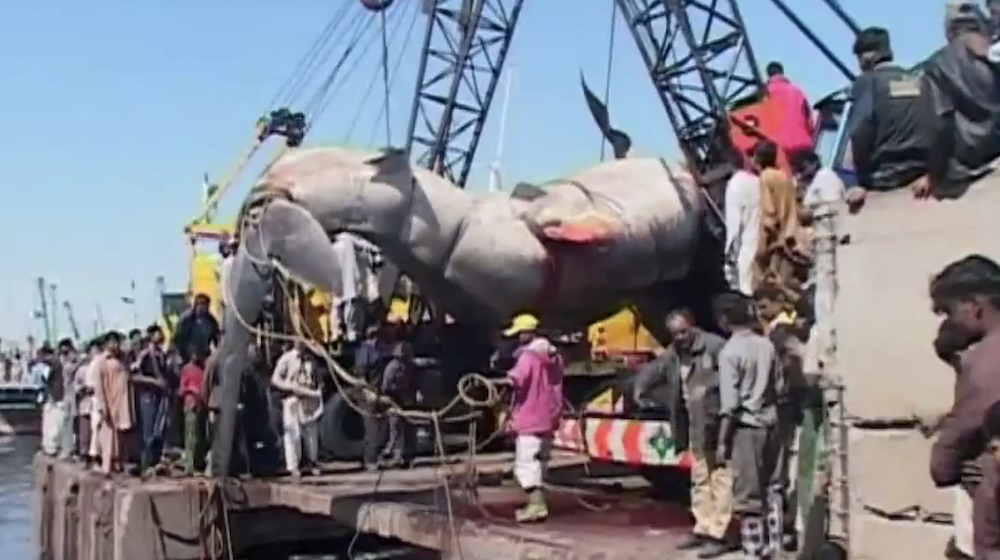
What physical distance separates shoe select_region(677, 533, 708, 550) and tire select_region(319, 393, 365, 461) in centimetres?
637

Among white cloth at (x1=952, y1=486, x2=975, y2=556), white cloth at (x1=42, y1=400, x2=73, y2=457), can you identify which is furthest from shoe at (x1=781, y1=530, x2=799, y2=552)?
white cloth at (x1=42, y1=400, x2=73, y2=457)

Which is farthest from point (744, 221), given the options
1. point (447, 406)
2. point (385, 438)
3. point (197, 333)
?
point (197, 333)

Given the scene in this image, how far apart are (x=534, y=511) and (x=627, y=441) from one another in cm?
162

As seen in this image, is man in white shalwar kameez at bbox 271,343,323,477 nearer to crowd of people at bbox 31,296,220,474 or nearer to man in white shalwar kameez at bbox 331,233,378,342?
man in white shalwar kameez at bbox 331,233,378,342

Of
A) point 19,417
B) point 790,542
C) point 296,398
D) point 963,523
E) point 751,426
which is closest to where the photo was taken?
point 963,523

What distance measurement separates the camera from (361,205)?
1106 centimetres

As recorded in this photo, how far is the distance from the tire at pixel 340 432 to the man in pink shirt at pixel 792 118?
17.8 feet

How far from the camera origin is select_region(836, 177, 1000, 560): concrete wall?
22.3ft

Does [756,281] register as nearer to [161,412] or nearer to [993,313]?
[993,313]

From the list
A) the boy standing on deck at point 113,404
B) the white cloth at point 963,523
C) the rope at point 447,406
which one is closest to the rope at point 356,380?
the rope at point 447,406

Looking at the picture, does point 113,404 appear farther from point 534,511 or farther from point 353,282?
point 534,511

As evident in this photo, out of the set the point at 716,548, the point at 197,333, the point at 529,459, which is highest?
the point at 197,333

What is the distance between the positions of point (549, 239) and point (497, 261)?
1.64ft

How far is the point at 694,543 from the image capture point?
8.47m
